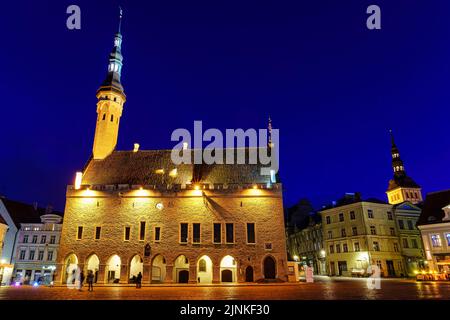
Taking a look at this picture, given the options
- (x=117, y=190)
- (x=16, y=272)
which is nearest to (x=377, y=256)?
(x=117, y=190)

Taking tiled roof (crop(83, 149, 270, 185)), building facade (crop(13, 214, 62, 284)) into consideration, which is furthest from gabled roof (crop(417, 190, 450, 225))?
building facade (crop(13, 214, 62, 284))

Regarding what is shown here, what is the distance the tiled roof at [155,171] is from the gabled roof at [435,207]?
20985 millimetres

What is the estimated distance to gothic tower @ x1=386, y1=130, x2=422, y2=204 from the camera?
66.4 metres

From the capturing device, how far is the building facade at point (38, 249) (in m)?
42.2

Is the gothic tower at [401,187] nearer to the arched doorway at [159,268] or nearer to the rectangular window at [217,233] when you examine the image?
the rectangular window at [217,233]

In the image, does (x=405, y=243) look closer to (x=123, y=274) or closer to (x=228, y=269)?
(x=228, y=269)

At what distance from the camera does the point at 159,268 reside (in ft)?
106

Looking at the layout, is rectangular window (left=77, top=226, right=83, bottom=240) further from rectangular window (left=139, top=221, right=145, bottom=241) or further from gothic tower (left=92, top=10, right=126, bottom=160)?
gothic tower (left=92, top=10, right=126, bottom=160)

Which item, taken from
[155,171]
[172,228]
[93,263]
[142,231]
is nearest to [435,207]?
[172,228]

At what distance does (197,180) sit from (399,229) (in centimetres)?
3320

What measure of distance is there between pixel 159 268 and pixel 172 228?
4550 millimetres
